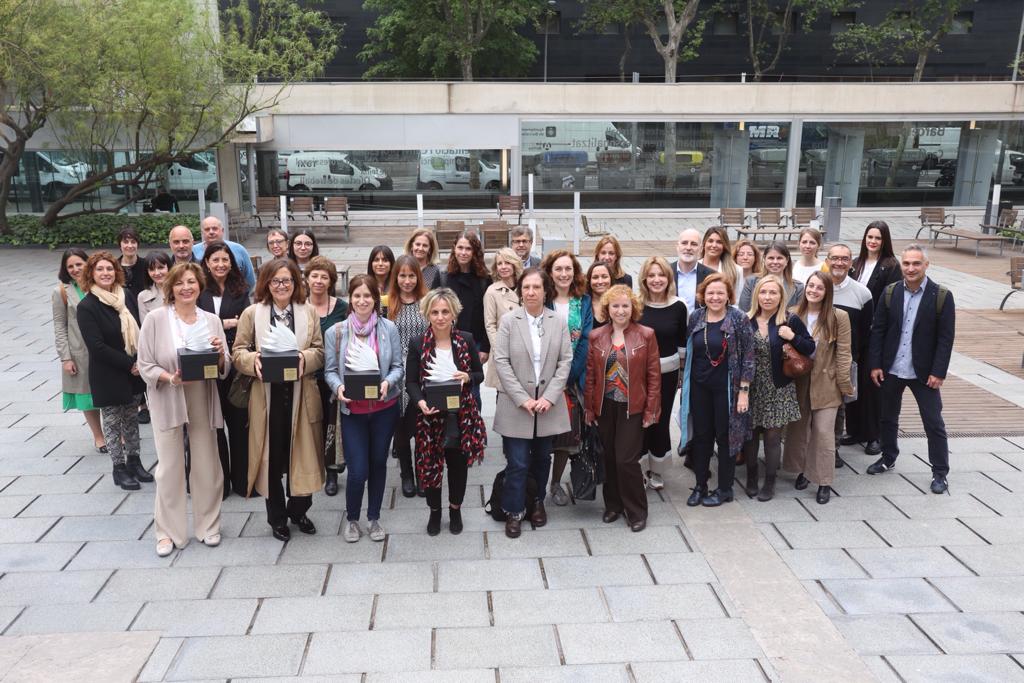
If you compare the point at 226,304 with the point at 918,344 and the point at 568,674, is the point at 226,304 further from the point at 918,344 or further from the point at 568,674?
the point at 918,344

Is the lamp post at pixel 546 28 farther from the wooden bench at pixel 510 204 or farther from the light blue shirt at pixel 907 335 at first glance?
the light blue shirt at pixel 907 335

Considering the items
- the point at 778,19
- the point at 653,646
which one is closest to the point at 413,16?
the point at 778,19

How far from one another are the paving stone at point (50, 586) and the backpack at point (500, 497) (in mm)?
2579

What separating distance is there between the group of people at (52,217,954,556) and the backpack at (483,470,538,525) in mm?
35

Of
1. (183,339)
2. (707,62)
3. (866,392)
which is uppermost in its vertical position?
(707,62)

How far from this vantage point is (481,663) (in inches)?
179

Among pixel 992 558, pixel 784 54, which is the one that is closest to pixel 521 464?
pixel 992 558

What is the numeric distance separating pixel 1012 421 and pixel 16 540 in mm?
8656

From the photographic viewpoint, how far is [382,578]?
544 centimetres

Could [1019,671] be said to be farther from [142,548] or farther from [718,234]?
[142,548]

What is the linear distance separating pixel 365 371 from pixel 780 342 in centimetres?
304

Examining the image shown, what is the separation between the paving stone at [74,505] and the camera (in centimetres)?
632

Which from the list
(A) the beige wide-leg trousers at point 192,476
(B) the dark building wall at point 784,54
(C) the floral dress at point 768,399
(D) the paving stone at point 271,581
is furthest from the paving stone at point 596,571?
(B) the dark building wall at point 784,54

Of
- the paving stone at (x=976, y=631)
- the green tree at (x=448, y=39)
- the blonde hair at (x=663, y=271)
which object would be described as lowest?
the paving stone at (x=976, y=631)
